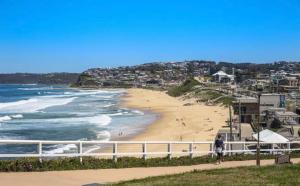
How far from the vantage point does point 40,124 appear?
5291cm

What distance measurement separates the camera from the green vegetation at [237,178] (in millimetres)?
11469

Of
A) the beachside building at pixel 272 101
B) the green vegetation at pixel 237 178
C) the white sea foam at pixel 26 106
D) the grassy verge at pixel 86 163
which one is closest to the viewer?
the green vegetation at pixel 237 178

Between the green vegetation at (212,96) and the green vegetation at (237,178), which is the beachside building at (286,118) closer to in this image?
the green vegetation at (237,178)

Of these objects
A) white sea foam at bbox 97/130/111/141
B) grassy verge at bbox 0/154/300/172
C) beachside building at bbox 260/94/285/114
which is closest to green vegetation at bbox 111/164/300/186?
grassy verge at bbox 0/154/300/172

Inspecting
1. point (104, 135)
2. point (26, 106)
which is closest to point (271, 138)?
point (104, 135)

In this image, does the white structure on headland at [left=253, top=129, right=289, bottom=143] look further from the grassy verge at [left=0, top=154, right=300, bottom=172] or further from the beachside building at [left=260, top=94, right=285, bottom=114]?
the beachside building at [left=260, top=94, right=285, bottom=114]

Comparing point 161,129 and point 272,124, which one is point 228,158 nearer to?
point 272,124

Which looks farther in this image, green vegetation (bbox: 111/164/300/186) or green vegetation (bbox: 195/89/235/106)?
green vegetation (bbox: 195/89/235/106)

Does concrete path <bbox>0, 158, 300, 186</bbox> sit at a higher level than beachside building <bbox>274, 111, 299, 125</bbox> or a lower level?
higher

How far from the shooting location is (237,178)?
12.4 meters

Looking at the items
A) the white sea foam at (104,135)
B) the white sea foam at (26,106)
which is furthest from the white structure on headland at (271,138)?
the white sea foam at (26,106)

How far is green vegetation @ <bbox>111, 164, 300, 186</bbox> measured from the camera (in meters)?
11.5

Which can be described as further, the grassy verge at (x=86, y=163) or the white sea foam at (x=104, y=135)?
the white sea foam at (x=104, y=135)

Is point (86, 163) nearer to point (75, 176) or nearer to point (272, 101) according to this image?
point (75, 176)
